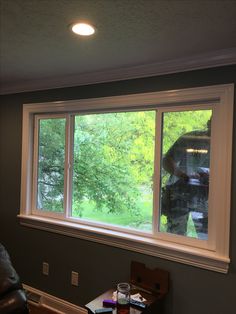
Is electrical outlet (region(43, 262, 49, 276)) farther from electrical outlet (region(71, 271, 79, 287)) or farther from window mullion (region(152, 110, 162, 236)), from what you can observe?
window mullion (region(152, 110, 162, 236))

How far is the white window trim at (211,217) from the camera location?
6.91ft

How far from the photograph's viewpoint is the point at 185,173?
7.93 ft

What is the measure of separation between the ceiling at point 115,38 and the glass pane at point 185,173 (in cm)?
43

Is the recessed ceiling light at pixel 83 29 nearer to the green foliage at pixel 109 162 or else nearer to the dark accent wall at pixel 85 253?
the dark accent wall at pixel 85 253

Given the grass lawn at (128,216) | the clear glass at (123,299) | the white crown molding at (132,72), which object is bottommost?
the clear glass at (123,299)

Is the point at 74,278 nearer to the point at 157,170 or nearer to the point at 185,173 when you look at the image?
the point at 157,170

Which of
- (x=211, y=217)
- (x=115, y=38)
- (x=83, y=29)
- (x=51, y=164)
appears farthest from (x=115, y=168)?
(x=83, y=29)

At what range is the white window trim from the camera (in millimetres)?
2105

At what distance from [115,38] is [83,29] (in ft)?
0.74

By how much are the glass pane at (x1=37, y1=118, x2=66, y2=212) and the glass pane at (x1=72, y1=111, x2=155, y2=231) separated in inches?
7.1

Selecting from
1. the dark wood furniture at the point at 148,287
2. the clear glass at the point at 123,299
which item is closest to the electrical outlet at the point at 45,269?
the dark wood furniture at the point at 148,287

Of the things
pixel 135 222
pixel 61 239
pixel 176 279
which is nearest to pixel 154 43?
pixel 135 222

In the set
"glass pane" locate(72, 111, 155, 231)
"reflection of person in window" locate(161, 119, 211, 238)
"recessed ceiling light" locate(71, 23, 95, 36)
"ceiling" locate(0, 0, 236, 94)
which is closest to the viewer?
"ceiling" locate(0, 0, 236, 94)

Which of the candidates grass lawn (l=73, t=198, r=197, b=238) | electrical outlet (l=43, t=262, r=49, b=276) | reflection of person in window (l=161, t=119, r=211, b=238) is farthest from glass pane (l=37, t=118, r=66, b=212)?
reflection of person in window (l=161, t=119, r=211, b=238)
